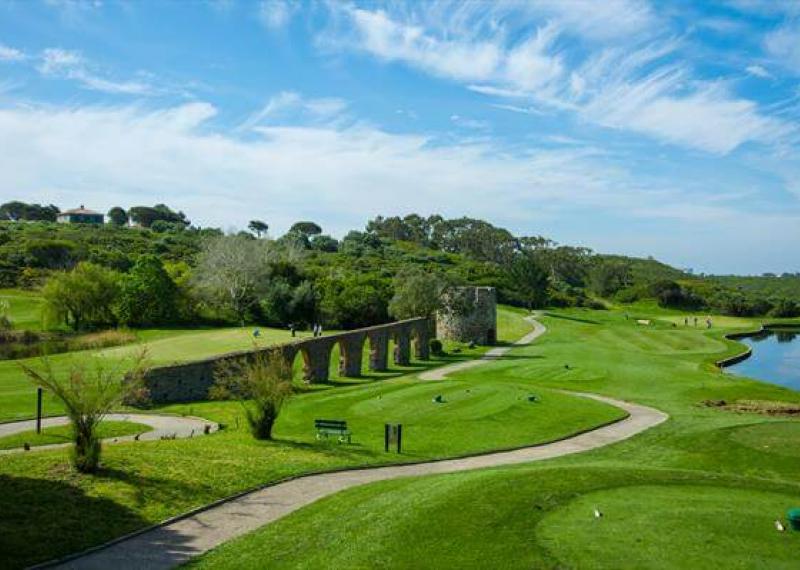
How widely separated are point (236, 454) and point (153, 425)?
22.4 feet

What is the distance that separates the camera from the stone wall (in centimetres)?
5875

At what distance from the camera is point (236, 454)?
18.4 metres

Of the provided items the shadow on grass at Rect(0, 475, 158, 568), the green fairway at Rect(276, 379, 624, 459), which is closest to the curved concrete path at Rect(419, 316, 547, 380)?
the green fairway at Rect(276, 379, 624, 459)

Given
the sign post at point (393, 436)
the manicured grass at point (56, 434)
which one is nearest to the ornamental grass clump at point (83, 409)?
the manicured grass at point (56, 434)

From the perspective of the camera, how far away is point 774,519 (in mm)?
11945

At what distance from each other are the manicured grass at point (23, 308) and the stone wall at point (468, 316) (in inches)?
1244

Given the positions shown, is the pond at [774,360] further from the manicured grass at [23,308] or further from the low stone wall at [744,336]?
the manicured grass at [23,308]

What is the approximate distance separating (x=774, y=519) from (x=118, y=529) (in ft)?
37.5

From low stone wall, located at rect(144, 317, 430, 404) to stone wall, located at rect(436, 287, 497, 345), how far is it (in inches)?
289

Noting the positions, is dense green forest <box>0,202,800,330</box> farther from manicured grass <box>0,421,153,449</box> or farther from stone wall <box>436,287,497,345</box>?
manicured grass <box>0,421,153,449</box>

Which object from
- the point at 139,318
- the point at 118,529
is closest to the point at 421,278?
the point at 139,318

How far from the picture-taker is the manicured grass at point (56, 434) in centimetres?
1977

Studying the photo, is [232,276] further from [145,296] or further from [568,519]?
[568,519]

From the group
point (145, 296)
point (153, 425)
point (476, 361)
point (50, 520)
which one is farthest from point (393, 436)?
point (145, 296)
